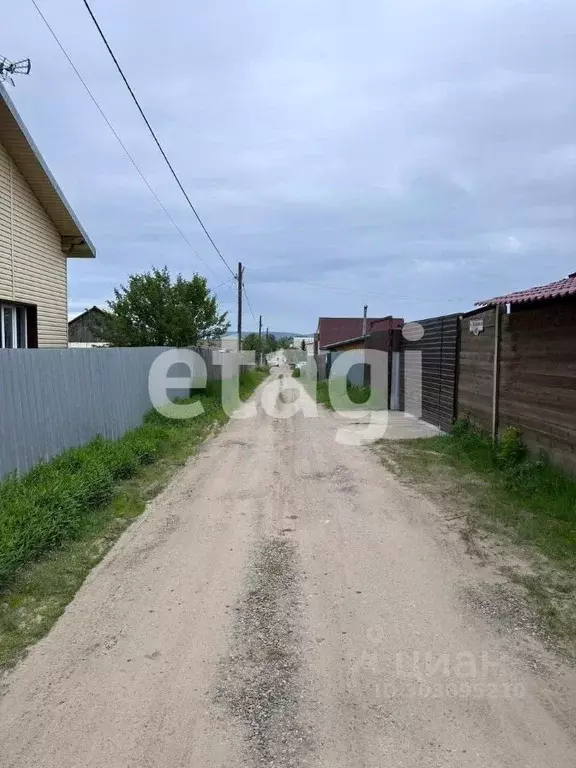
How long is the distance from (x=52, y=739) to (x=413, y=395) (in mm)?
12512

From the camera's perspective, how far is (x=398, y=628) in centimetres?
337

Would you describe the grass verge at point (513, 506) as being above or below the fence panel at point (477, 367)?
below

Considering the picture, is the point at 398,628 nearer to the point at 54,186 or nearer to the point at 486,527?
the point at 486,527

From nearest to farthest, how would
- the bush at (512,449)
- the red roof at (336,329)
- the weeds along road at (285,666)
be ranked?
1. the weeds along road at (285,666)
2. the bush at (512,449)
3. the red roof at (336,329)

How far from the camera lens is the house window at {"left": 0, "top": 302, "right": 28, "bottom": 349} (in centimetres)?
964

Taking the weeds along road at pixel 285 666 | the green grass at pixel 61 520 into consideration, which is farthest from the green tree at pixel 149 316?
the weeds along road at pixel 285 666

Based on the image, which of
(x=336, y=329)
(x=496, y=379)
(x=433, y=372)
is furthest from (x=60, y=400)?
(x=336, y=329)

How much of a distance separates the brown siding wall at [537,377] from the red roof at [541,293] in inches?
8.8

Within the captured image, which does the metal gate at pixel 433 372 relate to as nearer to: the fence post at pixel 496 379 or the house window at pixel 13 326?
the fence post at pixel 496 379

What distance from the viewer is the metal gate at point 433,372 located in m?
11.0

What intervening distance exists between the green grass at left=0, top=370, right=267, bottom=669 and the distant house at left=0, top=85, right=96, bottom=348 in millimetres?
3617

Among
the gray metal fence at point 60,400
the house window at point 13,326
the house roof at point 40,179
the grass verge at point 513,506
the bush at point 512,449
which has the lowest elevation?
the grass verge at point 513,506

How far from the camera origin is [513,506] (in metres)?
5.87

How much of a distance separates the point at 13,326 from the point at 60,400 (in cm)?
397
